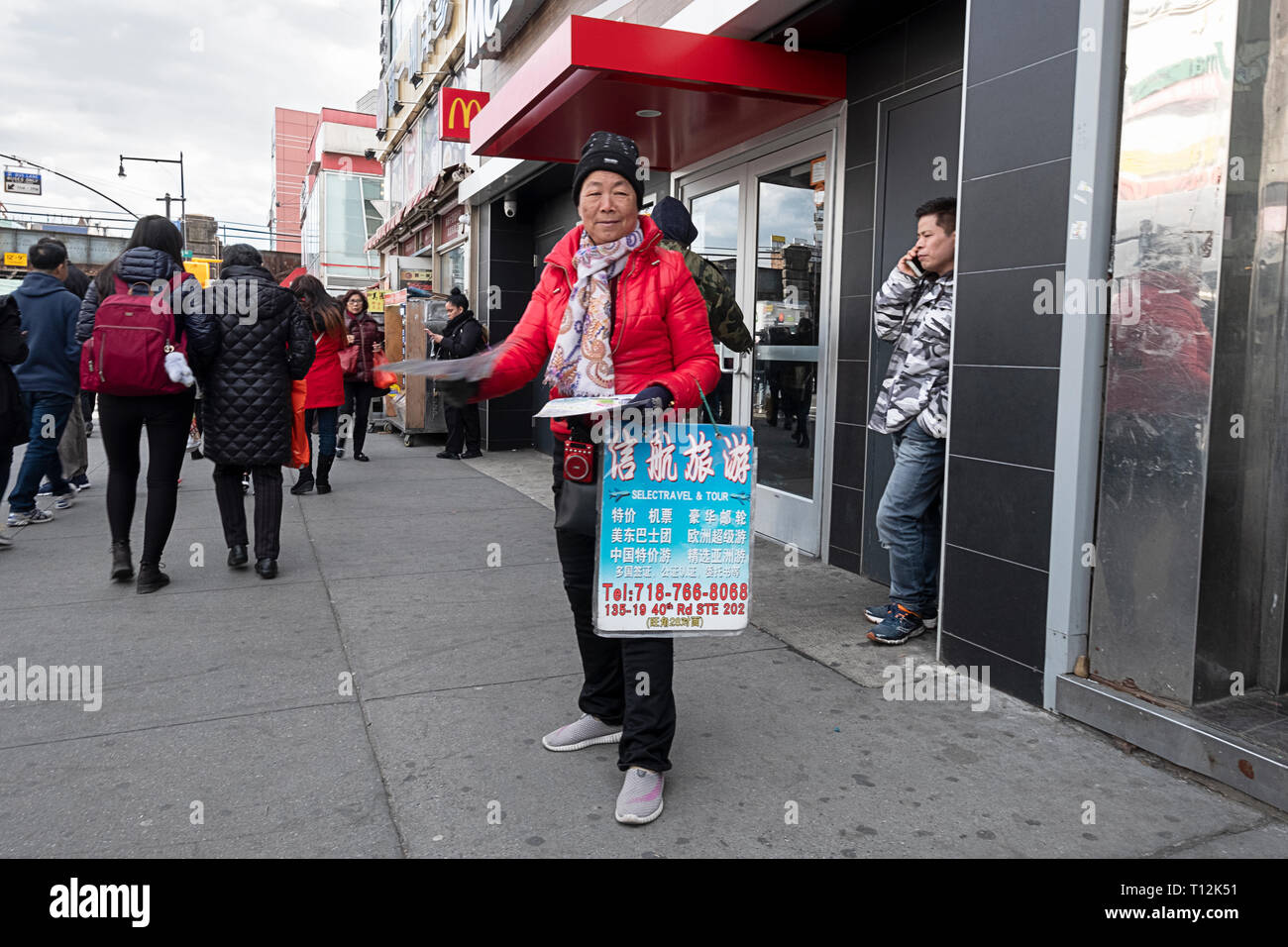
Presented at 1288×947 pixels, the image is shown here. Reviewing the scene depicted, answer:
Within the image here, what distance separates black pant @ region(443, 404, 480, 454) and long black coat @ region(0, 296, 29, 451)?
533 cm

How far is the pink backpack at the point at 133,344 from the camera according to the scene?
4762mm

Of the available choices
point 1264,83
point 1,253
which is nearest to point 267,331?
point 1264,83

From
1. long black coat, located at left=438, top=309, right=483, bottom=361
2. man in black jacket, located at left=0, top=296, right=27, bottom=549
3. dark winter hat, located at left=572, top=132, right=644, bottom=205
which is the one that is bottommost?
man in black jacket, located at left=0, top=296, right=27, bottom=549

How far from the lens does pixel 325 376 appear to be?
8.17 m

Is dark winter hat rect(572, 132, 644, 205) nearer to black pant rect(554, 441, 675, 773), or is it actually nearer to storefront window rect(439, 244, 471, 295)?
black pant rect(554, 441, 675, 773)

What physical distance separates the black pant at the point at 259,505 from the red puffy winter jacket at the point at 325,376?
2599mm

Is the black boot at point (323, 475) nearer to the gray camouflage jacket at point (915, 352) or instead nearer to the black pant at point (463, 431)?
the black pant at point (463, 431)

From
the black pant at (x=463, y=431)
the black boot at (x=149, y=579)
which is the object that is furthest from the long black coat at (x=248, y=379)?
the black pant at (x=463, y=431)

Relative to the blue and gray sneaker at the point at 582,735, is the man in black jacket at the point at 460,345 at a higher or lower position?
higher

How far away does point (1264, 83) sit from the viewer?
2973 millimetres

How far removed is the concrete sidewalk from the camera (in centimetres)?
261

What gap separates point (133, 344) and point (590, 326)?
312cm

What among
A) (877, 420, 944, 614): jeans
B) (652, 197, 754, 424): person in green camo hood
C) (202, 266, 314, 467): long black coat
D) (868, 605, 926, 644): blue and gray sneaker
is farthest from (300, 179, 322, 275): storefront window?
(868, 605, 926, 644): blue and gray sneaker
